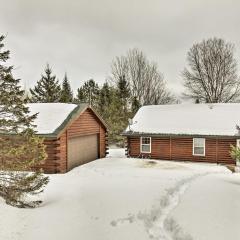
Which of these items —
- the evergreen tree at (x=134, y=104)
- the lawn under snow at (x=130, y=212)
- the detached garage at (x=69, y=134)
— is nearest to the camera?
the lawn under snow at (x=130, y=212)

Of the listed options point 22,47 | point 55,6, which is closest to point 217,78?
point 22,47

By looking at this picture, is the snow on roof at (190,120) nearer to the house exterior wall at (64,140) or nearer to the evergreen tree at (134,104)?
the house exterior wall at (64,140)

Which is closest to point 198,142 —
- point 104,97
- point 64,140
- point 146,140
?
point 146,140

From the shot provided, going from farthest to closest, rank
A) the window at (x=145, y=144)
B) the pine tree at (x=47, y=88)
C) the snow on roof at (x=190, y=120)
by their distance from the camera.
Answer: the pine tree at (x=47, y=88) < the window at (x=145, y=144) < the snow on roof at (x=190, y=120)

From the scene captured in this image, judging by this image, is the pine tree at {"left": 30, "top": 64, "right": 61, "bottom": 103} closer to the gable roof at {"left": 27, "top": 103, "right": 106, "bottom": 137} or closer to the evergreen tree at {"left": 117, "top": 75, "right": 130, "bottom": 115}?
the evergreen tree at {"left": 117, "top": 75, "right": 130, "bottom": 115}

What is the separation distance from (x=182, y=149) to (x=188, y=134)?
1.50 metres

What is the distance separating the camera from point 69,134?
2362 cm

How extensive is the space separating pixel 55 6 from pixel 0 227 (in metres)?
12.1

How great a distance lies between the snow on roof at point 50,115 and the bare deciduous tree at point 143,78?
26455mm

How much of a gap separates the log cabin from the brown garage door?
3531 mm

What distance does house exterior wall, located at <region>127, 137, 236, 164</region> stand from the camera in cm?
2739

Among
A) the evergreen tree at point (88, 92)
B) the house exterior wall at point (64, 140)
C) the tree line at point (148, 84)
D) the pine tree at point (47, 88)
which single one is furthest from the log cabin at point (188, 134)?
the evergreen tree at point (88, 92)

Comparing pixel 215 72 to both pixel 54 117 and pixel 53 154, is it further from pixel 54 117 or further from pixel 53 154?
pixel 53 154

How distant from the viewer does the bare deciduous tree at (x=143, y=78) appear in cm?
5241
